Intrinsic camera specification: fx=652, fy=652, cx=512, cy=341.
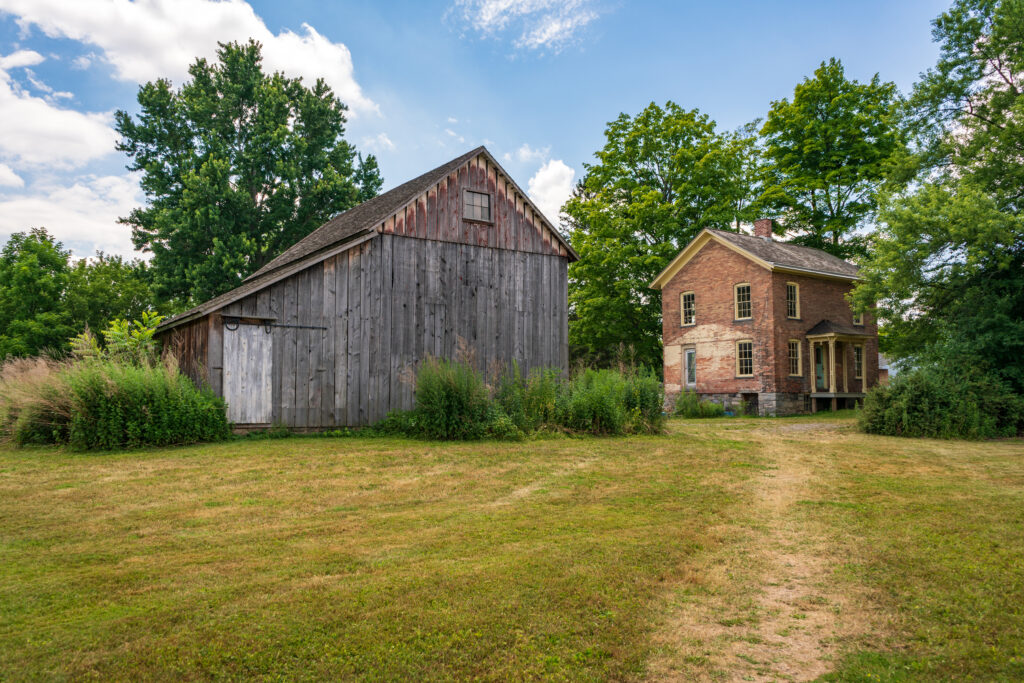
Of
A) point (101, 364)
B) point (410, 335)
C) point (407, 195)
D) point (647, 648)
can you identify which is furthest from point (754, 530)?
point (407, 195)

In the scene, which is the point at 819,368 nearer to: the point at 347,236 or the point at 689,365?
the point at 689,365

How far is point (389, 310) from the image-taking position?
52.5 ft

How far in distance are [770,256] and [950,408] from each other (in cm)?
1190

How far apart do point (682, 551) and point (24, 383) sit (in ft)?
44.4

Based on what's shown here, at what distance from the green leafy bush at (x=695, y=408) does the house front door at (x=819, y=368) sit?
480 cm

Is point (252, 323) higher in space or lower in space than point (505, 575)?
higher

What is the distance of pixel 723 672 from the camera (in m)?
3.33

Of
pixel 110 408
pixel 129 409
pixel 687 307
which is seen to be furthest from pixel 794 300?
pixel 110 408

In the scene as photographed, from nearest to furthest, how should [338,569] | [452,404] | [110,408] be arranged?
[338,569]
[110,408]
[452,404]

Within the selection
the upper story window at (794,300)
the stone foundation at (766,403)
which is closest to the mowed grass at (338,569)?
the stone foundation at (766,403)

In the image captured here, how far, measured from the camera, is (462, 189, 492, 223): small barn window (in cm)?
1728

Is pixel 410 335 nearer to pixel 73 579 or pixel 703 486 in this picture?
pixel 703 486

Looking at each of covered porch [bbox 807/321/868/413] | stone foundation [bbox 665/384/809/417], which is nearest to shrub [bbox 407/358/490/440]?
stone foundation [bbox 665/384/809/417]

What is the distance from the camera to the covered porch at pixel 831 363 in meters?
27.1
